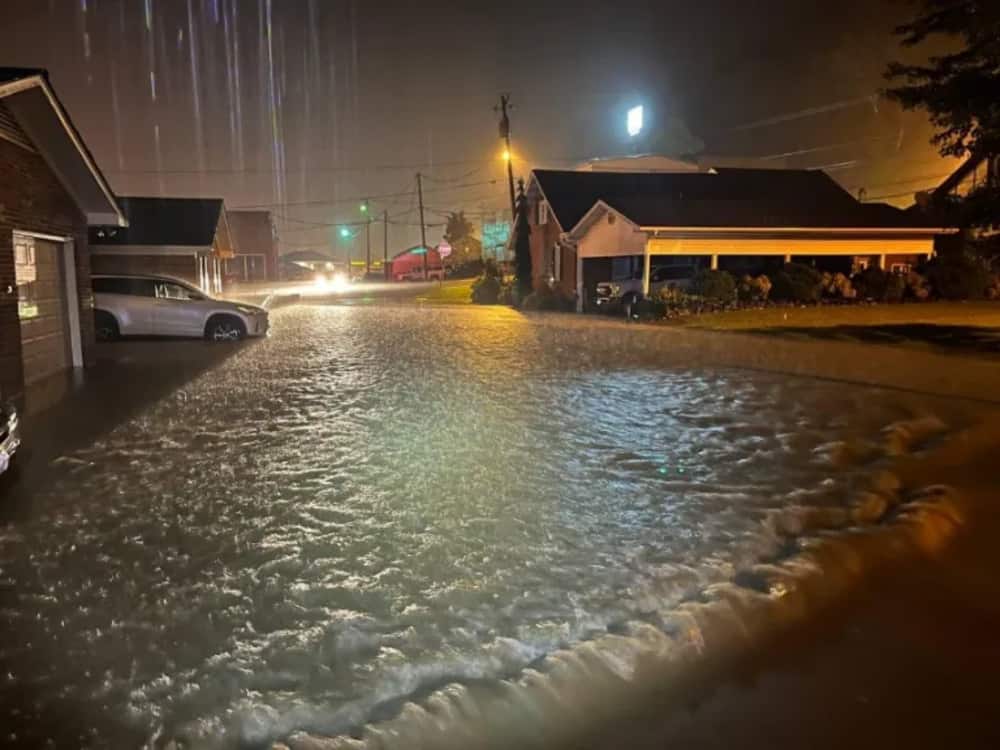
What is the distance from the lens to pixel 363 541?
5.60m

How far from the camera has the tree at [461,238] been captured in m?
83.2

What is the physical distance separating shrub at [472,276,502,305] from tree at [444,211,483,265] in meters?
43.6

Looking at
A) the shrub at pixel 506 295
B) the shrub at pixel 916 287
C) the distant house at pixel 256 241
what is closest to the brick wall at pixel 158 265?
the shrub at pixel 506 295

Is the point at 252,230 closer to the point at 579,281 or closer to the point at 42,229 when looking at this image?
the point at 579,281

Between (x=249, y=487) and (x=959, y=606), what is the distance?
559 cm

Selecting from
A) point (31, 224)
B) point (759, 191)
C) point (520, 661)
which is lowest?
point (520, 661)

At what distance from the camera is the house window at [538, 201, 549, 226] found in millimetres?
36812

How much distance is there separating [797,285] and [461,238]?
59307mm

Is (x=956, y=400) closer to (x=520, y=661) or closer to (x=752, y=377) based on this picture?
(x=752, y=377)

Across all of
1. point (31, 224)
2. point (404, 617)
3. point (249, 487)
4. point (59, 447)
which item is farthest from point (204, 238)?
point (404, 617)

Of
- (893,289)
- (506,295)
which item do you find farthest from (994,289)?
(506,295)

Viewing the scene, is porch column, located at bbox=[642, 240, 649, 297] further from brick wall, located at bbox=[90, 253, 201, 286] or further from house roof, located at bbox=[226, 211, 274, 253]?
house roof, located at bbox=[226, 211, 274, 253]

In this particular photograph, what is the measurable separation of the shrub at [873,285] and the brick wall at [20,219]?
88.2 ft

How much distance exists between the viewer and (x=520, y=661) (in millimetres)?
4016
